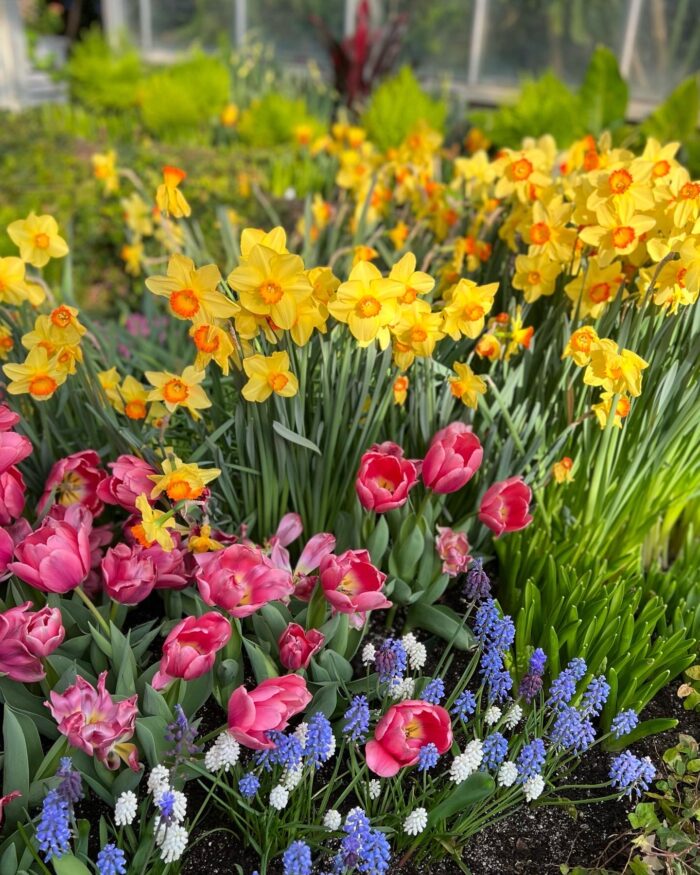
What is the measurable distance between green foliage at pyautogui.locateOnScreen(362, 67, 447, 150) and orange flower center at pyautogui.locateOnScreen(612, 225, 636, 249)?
9.48ft

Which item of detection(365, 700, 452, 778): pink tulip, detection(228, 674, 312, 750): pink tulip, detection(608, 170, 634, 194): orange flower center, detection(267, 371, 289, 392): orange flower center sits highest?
detection(608, 170, 634, 194): orange flower center

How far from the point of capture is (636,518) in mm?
1584

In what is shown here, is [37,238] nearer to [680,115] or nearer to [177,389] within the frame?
[177,389]

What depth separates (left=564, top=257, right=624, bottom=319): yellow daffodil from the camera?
58.4 inches

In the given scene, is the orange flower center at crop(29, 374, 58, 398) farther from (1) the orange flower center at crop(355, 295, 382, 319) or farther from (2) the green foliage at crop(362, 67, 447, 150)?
(2) the green foliage at crop(362, 67, 447, 150)

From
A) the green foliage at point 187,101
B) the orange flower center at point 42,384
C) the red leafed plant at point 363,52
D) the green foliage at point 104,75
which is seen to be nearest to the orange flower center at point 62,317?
the orange flower center at point 42,384

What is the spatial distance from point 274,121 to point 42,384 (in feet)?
11.3

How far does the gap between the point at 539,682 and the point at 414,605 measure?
35 centimetres

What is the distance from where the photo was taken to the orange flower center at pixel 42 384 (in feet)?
4.29

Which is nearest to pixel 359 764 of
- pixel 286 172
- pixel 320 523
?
pixel 320 523

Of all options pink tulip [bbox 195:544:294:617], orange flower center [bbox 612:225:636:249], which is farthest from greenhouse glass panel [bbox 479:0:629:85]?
pink tulip [bbox 195:544:294:617]

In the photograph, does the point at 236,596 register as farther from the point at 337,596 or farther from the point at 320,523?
the point at 320,523

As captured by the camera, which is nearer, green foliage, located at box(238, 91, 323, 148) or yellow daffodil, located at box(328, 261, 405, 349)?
yellow daffodil, located at box(328, 261, 405, 349)

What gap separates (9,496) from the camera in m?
1.25
